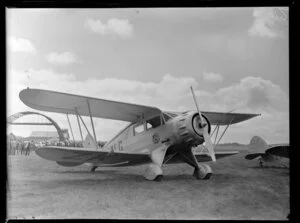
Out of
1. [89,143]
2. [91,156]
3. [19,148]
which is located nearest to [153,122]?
[91,156]

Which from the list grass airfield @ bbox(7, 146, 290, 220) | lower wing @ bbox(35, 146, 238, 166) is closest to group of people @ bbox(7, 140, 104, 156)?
grass airfield @ bbox(7, 146, 290, 220)

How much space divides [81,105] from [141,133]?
1.81 meters

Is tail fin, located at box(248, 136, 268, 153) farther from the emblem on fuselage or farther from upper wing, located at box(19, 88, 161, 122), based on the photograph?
upper wing, located at box(19, 88, 161, 122)

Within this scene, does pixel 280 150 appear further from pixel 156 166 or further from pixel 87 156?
pixel 87 156

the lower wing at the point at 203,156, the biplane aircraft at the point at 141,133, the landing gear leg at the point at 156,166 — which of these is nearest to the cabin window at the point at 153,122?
the biplane aircraft at the point at 141,133

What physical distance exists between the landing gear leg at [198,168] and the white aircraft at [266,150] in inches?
47.6

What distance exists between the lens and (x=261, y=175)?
19.4 feet

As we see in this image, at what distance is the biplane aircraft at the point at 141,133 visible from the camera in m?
6.18

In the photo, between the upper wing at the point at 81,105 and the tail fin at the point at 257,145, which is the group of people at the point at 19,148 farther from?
the tail fin at the point at 257,145

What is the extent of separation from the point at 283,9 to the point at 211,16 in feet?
4.31

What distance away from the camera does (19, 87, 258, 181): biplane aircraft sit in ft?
20.3
